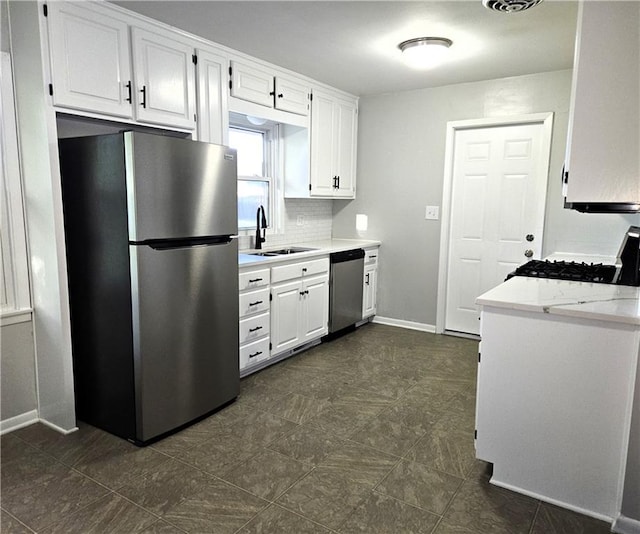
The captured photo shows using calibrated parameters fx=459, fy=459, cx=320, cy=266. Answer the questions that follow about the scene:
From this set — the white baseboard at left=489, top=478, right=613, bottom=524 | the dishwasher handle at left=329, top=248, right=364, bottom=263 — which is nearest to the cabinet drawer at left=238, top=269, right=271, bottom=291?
the dishwasher handle at left=329, top=248, right=364, bottom=263

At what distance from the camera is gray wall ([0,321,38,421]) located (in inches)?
100

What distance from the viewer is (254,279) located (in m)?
3.25

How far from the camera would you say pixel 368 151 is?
475 cm

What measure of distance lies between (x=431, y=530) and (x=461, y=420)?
101 centimetres

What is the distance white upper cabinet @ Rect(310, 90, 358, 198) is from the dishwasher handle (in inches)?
23.9

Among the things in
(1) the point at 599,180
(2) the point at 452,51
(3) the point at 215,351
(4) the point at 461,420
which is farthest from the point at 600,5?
(3) the point at 215,351

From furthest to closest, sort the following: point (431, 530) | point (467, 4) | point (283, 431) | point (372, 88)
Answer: point (372, 88) < point (283, 431) < point (467, 4) < point (431, 530)

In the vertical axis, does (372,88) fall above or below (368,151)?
above

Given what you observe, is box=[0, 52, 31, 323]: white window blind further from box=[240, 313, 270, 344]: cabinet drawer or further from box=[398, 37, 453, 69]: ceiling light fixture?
box=[398, 37, 453, 69]: ceiling light fixture

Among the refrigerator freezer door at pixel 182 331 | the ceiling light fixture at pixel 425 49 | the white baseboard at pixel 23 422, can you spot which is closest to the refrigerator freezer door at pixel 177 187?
the refrigerator freezer door at pixel 182 331

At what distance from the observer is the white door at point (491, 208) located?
13.0 ft

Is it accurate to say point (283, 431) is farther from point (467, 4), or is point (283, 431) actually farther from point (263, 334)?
point (467, 4)

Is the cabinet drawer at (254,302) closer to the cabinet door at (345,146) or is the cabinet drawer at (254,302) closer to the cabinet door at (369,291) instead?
the cabinet door at (369,291)

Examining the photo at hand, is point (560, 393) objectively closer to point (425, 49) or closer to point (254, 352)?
point (254, 352)
